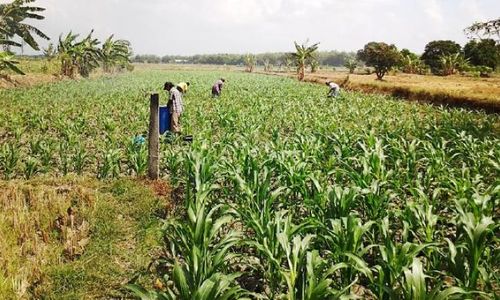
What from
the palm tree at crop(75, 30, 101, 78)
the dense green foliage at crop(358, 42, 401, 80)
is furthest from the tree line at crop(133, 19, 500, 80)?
the palm tree at crop(75, 30, 101, 78)

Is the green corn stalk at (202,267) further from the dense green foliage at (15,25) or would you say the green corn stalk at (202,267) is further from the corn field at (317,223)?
the dense green foliage at (15,25)

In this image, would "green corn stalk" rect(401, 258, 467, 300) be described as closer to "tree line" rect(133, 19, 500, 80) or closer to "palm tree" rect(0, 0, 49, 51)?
"palm tree" rect(0, 0, 49, 51)

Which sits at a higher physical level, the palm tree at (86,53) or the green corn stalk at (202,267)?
the palm tree at (86,53)

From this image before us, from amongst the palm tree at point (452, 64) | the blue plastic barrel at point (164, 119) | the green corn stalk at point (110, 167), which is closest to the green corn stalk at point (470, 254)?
the green corn stalk at point (110, 167)

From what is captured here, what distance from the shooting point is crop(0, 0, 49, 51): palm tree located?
2372cm

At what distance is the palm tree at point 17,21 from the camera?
2372cm

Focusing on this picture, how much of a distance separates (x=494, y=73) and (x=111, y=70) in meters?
59.1

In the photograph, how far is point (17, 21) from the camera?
25.7 m

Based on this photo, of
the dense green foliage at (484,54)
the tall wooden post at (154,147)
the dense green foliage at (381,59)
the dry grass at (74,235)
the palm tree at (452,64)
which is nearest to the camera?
the dry grass at (74,235)

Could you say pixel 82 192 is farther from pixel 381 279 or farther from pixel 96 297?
pixel 381 279

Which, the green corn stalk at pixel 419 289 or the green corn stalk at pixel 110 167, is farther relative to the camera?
the green corn stalk at pixel 110 167

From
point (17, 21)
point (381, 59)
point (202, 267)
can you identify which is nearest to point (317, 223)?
point (202, 267)

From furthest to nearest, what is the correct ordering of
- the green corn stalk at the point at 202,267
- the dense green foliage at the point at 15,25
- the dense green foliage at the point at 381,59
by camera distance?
the dense green foliage at the point at 381,59 → the dense green foliage at the point at 15,25 → the green corn stalk at the point at 202,267

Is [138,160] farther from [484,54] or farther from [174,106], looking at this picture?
[484,54]
